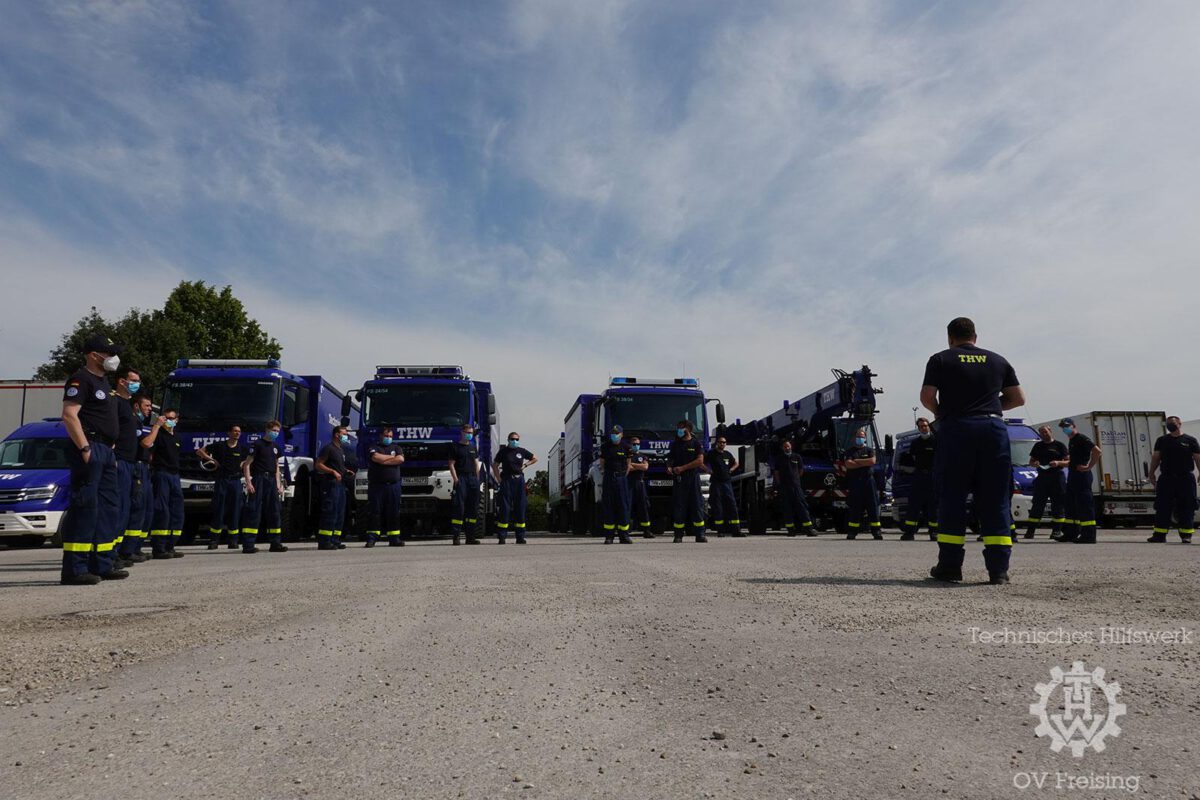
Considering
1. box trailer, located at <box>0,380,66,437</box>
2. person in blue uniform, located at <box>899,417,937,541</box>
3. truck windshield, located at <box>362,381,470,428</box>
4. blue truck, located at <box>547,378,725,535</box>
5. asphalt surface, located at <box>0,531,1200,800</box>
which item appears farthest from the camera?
box trailer, located at <box>0,380,66,437</box>

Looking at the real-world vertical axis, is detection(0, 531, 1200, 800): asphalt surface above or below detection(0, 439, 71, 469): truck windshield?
below

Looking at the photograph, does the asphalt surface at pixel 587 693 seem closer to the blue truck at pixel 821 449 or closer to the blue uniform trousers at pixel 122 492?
the blue uniform trousers at pixel 122 492

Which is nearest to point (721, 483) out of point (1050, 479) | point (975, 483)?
point (1050, 479)

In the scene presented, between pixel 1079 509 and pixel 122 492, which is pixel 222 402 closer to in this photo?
pixel 122 492

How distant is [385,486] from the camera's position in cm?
1407

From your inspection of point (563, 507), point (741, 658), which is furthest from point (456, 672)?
point (563, 507)

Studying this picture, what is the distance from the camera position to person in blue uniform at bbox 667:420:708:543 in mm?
13727

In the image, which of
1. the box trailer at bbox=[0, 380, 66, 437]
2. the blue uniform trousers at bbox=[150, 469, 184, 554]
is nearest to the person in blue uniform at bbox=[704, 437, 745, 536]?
the blue uniform trousers at bbox=[150, 469, 184, 554]

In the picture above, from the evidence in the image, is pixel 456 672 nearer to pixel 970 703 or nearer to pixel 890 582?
pixel 970 703

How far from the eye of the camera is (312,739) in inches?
97.3

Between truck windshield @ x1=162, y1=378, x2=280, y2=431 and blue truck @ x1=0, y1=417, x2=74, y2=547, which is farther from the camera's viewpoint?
truck windshield @ x1=162, y1=378, x2=280, y2=431

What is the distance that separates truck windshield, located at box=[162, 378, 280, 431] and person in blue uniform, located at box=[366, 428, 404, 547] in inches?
110

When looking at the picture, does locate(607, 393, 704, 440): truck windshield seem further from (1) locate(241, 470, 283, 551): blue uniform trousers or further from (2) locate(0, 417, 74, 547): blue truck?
(2) locate(0, 417, 74, 547): blue truck
